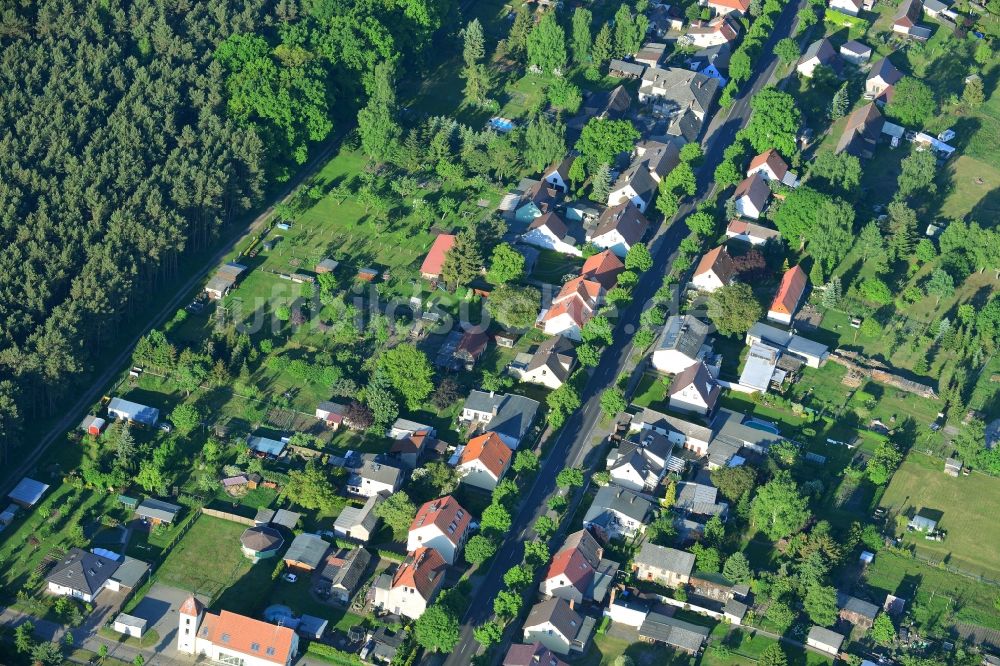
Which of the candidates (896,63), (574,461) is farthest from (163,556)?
(896,63)

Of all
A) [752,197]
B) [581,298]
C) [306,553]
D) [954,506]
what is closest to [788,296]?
[752,197]

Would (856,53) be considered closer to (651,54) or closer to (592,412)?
(651,54)

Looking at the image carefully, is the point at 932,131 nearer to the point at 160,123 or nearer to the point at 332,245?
the point at 332,245

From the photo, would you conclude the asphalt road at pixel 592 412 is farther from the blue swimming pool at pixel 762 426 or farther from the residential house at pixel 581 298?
the blue swimming pool at pixel 762 426

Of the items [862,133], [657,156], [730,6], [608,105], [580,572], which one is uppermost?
[730,6]

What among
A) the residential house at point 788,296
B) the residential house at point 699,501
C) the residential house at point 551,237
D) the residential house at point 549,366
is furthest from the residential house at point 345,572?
the residential house at point 788,296

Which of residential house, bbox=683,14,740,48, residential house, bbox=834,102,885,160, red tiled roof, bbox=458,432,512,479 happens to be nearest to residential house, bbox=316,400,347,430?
red tiled roof, bbox=458,432,512,479
